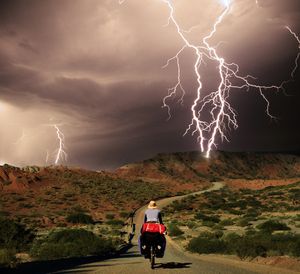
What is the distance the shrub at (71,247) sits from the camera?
22750mm

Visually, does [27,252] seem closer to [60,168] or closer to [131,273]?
[131,273]

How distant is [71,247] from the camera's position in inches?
995

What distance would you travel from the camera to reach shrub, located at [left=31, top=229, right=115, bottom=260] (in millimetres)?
22750

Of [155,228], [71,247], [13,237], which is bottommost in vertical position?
[71,247]

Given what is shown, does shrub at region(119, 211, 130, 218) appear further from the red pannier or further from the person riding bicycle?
the red pannier

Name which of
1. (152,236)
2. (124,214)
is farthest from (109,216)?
(152,236)

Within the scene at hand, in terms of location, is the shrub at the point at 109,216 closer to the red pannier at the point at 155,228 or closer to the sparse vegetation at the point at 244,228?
the sparse vegetation at the point at 244,228

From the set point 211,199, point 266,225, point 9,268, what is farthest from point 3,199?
point 9,268

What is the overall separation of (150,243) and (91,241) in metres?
14.5

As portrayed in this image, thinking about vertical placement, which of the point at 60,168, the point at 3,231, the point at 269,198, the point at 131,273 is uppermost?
the point at 60,168

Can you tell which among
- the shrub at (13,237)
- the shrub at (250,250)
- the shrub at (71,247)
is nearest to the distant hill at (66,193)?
the shrub at (71,247)

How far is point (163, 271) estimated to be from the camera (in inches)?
504

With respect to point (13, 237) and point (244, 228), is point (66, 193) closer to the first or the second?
point (244, 228)

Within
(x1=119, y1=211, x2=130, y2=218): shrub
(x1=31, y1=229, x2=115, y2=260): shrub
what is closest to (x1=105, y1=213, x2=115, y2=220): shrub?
(x1=119, y1=211, x2=130, y2=218): shrub
